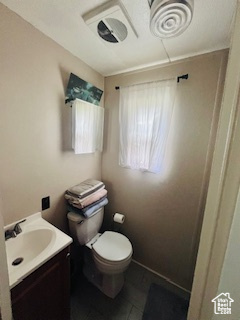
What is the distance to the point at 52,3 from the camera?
0.88m

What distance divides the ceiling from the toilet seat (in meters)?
1.88

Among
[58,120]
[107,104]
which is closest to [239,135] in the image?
[58,120]

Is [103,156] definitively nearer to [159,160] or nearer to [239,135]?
[159,160]

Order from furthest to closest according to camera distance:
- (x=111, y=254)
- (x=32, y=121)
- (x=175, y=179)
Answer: (x=175, y=179), (x=111, y=254), (x=32, y=121)

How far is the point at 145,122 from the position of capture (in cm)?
152

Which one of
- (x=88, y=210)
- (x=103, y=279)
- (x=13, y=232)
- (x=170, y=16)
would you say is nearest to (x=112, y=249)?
(x=103, y=279)

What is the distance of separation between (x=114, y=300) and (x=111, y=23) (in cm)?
238

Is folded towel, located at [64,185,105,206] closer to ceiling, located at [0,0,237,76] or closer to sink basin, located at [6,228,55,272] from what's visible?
sink basin, located at [6,228,55,272]

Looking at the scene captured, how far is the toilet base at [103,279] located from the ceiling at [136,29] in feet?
6.85

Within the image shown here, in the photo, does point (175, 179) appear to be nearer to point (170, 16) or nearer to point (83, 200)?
point (83, 200)

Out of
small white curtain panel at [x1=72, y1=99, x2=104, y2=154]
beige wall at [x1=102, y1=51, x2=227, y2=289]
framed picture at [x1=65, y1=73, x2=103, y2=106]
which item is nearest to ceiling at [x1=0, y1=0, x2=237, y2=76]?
beige wall at [x1=102, y1=51, x2=227, y2=289]

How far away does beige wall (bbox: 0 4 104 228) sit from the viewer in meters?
0.98

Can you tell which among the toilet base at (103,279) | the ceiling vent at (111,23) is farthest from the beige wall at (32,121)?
the toilet base at (103,279)

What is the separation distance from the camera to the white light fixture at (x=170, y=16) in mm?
772
